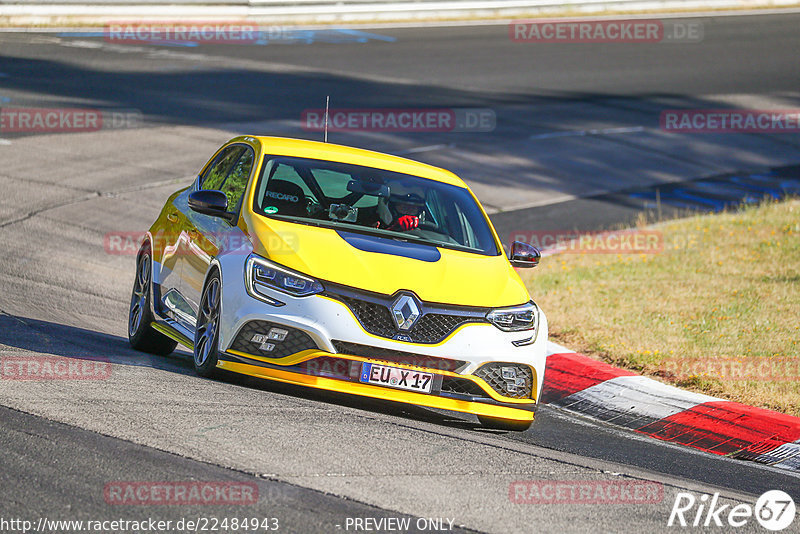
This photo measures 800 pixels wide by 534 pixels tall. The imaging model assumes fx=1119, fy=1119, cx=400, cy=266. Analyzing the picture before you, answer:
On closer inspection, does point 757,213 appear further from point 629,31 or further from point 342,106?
point 629,31

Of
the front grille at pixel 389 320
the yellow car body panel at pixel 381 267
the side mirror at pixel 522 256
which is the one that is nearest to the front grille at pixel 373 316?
the front grille at pixel 389 320

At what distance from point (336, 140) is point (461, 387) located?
41.9 ft

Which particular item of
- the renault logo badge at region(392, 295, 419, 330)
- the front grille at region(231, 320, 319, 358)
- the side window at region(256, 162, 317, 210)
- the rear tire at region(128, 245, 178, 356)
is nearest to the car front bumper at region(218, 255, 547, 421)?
the front grille at region(231, 320, 319, 358)

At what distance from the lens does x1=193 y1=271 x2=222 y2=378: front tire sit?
6.95 metres

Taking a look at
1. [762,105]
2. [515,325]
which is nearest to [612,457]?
[515,325]

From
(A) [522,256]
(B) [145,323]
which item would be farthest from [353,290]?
(B) [145,323]

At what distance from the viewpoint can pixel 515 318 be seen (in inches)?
279

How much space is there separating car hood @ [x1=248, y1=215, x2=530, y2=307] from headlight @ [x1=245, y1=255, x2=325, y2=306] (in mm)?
57

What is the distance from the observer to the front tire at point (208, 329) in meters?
6.95

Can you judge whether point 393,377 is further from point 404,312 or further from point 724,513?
point 724,513

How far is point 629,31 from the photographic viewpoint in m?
34.7

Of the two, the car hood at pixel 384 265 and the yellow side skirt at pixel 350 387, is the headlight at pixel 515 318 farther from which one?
the yellow side skirt at pixel 350 387

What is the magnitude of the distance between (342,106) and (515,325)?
15342 millimetres

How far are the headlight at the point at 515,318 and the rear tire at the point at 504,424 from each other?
0.58 meters
